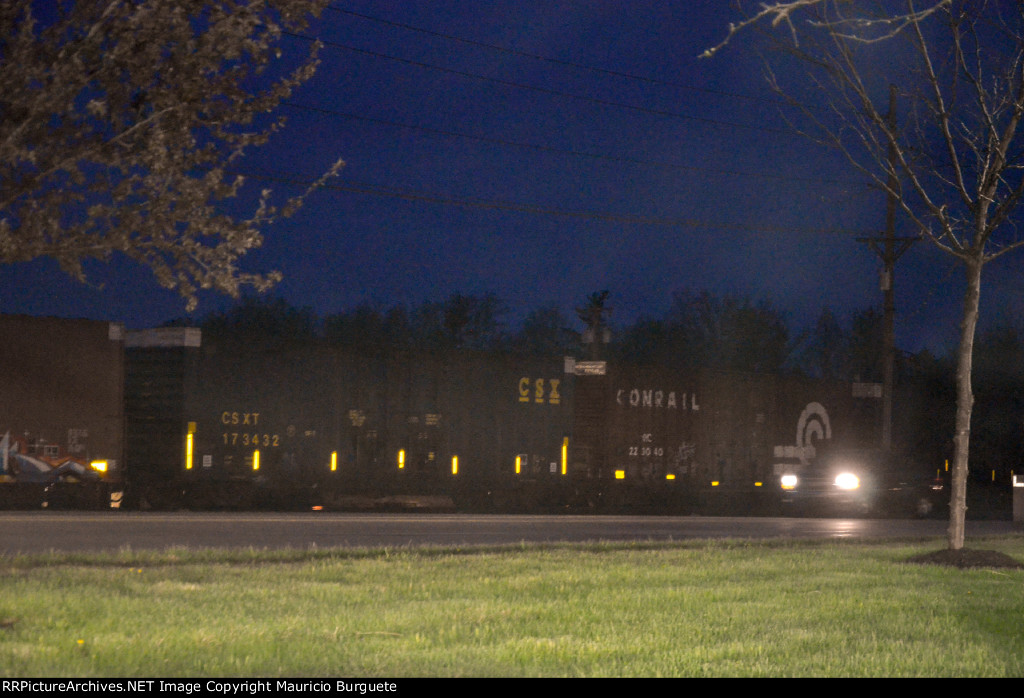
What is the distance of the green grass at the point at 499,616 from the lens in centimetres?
694

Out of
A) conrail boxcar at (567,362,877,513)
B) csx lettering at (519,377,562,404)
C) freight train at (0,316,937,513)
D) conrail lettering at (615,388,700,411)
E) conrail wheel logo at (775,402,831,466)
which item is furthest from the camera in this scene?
conrail wheel logo at (775,402,831,466)

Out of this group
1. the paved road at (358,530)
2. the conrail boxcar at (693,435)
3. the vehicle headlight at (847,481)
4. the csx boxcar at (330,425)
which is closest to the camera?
the paved road at (358,530)

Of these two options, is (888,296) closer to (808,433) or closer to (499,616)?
(808,433)

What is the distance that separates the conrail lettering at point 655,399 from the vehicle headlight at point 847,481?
403cm

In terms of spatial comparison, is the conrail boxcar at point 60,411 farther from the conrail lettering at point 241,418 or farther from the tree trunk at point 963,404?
the tree trunk at point 963,404

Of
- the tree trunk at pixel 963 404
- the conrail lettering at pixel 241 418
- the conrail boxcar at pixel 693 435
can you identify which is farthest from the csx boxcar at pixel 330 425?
the tree trunk at pixel 963 404

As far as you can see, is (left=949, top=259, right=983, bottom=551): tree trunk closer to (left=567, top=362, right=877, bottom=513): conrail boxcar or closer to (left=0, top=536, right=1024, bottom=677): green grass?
(left=0, top=536, right=1024, bottom=677): green grass

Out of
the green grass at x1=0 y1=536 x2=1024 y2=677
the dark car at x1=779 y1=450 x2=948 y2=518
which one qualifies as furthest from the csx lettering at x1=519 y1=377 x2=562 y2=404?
the green grass at x1=0 y1=536 x2=1024 y2=677

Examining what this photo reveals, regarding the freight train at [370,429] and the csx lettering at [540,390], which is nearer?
the freight train at [370,429]

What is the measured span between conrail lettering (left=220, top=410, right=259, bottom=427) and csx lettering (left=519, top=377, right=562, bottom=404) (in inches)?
266

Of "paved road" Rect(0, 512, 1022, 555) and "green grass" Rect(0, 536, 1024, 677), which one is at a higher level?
"green grass" Rect(0, 536, 1024, 677)

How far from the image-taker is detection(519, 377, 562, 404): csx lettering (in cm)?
2595

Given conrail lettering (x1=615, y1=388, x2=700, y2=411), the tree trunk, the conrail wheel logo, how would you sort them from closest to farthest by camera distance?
the tree trunk → conrail lettering (x1=615, y1=388, x2=700, y2=411) → the conrail wheel logo

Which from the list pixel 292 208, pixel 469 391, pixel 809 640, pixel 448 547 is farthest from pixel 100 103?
pixel 469 391
